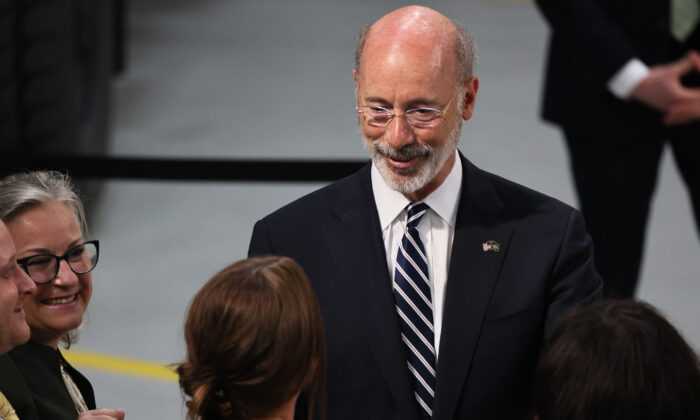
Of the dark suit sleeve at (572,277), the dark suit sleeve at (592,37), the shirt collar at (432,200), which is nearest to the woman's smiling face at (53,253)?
the shirt collar at (432,200)

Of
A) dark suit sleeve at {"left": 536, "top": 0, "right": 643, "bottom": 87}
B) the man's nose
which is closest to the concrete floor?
dark suit sleeve at {"left": 536, "top": 0, "right": 643, "bottom": 87}

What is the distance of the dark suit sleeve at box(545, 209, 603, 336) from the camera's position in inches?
92.6

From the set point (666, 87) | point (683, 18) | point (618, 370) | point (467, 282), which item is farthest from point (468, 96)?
point (683, 18)

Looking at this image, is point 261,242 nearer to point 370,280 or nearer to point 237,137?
point 370,280

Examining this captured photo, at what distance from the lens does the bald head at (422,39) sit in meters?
2.34

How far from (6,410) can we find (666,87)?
298 cm

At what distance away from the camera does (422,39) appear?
2.34 metres

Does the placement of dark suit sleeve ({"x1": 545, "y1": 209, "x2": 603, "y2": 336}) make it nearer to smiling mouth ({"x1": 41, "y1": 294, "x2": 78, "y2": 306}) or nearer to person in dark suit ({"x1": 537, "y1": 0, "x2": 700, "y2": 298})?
smiling mouth ({"x1": 41, "y1": 294, "x2": 78, "y2": 306})

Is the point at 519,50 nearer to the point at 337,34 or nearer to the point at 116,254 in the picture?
the point at 337,34

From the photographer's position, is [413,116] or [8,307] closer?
[8,307]

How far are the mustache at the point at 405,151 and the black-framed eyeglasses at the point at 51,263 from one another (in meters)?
0.76

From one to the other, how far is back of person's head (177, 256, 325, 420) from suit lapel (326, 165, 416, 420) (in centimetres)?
32

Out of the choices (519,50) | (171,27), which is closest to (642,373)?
(519,50)

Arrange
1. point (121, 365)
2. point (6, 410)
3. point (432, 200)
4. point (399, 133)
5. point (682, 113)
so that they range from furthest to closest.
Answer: point (121, 365) → point (682, 113) → point (432, 200) → point (399, 133) → point (6, 410)
